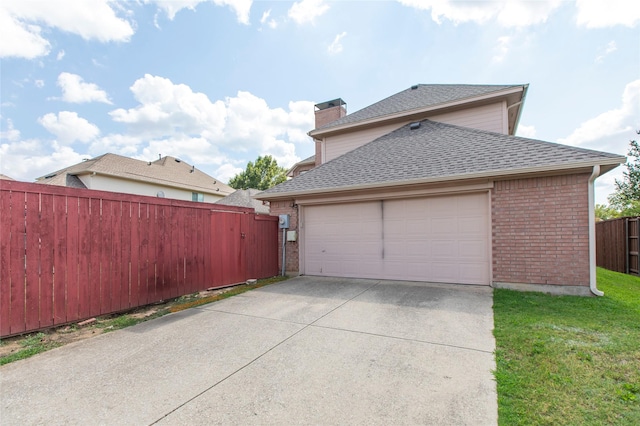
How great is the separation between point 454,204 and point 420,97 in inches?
237

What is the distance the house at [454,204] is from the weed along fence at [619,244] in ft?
16.0

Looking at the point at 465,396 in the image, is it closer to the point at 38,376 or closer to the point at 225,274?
the point at 38,376

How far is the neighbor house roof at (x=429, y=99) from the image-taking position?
29.2 feet

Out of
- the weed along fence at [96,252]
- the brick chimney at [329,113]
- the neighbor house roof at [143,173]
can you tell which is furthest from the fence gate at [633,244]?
the neighbor house roof at [143,173]

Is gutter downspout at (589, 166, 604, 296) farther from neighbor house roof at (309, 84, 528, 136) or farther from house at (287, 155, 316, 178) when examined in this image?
house at (287, 155, 316, 178)

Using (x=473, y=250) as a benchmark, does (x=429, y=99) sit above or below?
above

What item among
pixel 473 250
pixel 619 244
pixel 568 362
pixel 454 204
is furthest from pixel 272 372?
pixel 619 244

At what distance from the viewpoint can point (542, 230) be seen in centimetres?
588

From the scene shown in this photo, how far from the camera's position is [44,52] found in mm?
8836

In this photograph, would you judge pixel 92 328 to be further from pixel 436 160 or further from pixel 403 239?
pixel 436 160

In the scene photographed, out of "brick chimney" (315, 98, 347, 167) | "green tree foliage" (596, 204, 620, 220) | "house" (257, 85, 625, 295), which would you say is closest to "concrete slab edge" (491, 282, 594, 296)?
"house" (257, 85, 625, 295)

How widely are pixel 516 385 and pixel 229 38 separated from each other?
1161cm

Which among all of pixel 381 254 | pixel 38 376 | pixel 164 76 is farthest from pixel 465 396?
pixel 164 76

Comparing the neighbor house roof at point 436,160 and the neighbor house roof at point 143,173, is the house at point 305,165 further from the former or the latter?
the neighbor house roof at point 436,160
